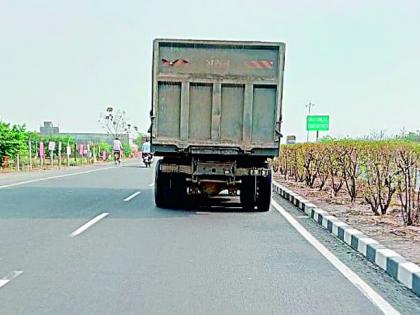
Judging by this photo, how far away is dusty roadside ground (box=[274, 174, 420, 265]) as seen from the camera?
829cm

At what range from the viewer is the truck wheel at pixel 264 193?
12.7 metres

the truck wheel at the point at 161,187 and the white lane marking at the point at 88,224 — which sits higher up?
the truck wheel at the point at 161,187

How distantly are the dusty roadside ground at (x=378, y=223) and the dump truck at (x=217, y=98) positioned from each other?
6.69 feet

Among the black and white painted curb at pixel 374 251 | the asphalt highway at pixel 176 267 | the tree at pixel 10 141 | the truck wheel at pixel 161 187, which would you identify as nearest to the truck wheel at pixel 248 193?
the asphalt highway at pixel 176 267

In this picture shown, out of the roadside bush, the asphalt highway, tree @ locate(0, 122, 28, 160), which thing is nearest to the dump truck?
the asphalt highway

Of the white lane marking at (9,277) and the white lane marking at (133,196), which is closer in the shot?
the white lane marking at (9,277)

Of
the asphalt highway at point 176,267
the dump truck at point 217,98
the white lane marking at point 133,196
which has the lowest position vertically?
the asphalt highway at point 176,267

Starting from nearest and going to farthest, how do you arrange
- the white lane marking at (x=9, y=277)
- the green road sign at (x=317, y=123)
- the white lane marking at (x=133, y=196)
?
A: 1. the white lane marking at (x=9, y=277)
2. the white lane marking at (x=133, y=196)
3. the green road sign at (x=317, y=123)

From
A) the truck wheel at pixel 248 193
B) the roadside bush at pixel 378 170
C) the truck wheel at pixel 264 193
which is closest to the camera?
the roadside bush at pixel 378 170

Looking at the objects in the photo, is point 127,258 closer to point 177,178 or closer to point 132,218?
point 132,218

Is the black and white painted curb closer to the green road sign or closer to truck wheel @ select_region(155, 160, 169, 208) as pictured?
truck wheel @ select_region(155, 160, 169, 208)

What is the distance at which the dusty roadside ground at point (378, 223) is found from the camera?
829 cm

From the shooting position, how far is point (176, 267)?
282 inches

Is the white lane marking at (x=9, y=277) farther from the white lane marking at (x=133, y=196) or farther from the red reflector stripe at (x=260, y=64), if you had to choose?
the white lane marking at (x=133, y=196)
